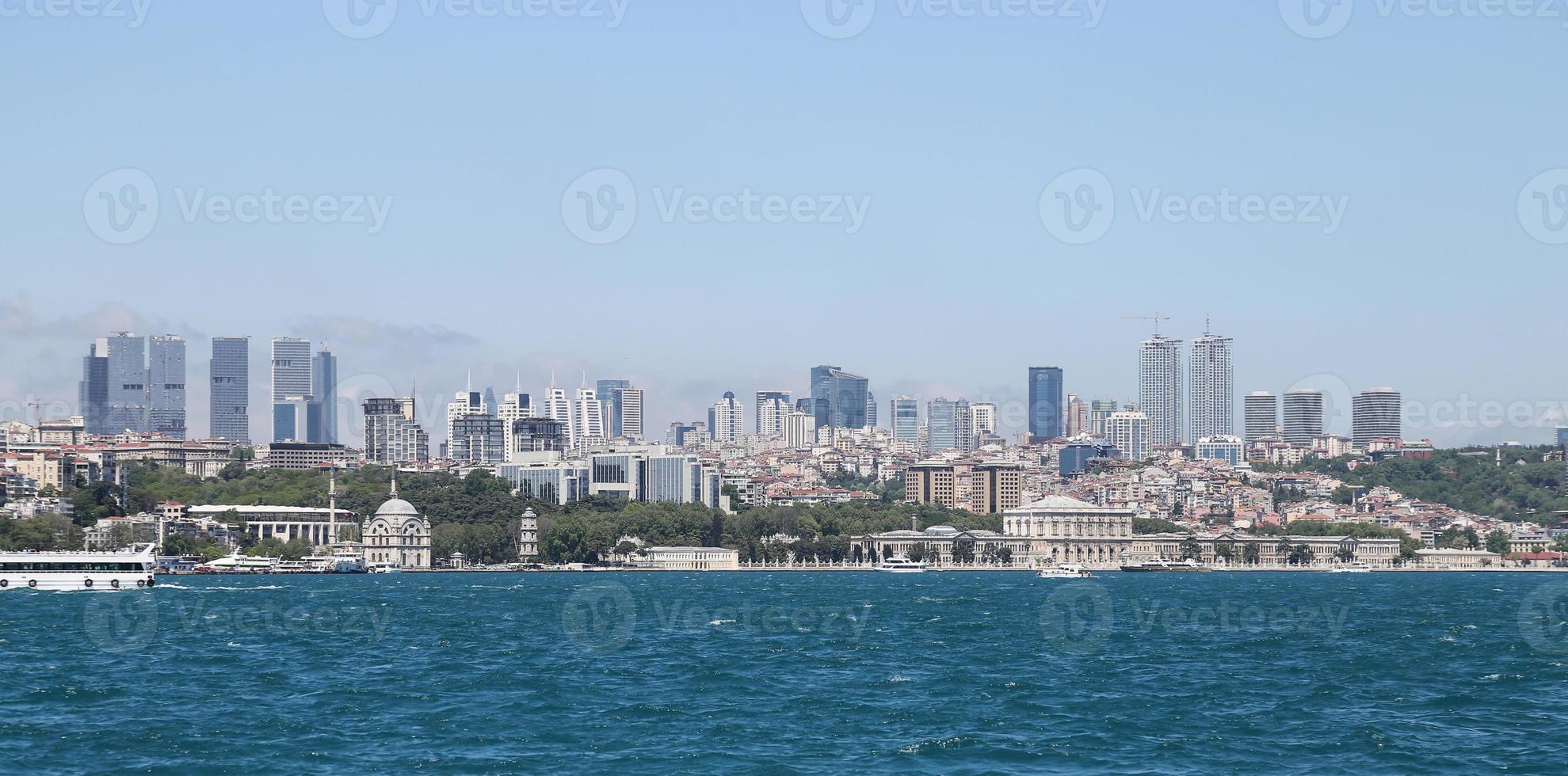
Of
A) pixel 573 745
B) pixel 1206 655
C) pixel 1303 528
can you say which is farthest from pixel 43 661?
pixel 1303 528

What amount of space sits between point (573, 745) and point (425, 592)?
216 ft

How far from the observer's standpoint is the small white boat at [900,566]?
518ft

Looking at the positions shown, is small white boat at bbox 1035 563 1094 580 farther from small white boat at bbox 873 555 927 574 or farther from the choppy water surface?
the choppy water surface

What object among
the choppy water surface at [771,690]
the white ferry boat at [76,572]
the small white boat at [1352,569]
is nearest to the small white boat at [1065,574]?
the small white boat at [1352,569]

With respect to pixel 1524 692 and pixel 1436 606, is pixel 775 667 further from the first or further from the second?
pixel 1436 606

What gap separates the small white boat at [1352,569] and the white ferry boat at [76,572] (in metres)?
111

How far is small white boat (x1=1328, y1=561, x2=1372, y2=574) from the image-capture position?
559 feet

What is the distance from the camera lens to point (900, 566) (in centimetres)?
16350

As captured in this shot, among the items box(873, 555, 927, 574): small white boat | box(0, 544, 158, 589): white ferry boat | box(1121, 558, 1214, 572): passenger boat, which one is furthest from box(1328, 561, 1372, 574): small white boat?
box(0, 544, 158, 589): white ferry boat

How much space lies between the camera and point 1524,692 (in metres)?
38.2

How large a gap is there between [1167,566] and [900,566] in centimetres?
2622

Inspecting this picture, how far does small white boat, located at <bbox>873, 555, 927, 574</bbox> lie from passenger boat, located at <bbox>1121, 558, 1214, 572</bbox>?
19.1m

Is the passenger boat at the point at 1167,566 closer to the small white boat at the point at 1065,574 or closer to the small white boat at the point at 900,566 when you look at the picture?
the small white boat at the point at 900,566

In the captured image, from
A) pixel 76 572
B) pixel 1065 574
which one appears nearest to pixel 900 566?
pixel 1065 574
